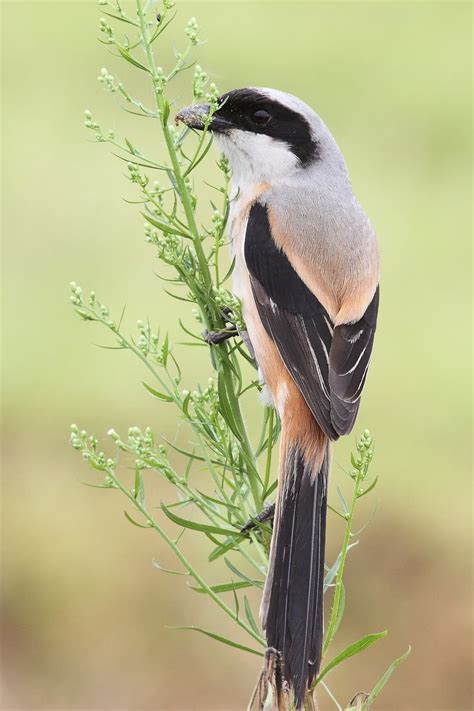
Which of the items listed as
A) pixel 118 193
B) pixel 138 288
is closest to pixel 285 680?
pixel 138 288

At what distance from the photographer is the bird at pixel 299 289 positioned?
2025mm

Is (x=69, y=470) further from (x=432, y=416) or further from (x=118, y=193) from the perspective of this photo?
(x=118, y=193)

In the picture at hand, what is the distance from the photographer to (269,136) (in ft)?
8.98

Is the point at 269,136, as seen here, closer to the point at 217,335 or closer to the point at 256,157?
the point at 256,157

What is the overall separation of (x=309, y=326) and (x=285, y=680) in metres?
0.99

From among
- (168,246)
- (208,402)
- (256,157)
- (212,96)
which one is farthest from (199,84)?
(256,157)

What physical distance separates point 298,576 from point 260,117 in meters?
1.30

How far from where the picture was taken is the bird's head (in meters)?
2.69

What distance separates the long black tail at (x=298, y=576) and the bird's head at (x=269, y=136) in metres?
0.88

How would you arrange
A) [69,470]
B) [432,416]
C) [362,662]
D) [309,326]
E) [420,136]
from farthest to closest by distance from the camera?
[420,136] → [432,416] → [69,470] → [362,662] → [309,326]

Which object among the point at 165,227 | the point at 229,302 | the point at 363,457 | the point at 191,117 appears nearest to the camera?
the point at 363,457

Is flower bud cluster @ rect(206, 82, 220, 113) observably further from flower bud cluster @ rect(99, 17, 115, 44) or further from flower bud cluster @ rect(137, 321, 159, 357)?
flower bud cluster @ rect(137, 321, 159, 357)

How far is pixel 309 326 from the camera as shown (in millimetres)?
2441

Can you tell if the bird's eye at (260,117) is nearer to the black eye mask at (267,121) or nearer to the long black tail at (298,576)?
the black eye mask at (267,121)
